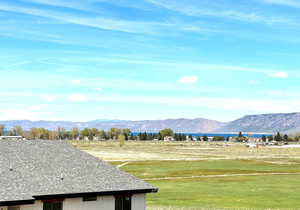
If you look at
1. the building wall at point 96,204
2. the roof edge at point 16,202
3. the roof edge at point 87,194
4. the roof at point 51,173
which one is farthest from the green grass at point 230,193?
the roof edge at point 16,202

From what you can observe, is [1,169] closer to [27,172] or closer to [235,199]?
[27,172]

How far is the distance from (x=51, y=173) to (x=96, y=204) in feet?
8.76

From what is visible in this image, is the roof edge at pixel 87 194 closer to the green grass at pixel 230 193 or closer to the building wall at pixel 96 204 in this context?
the building wall at pixel 96 204

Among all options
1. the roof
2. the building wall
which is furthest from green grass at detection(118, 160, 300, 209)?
the roof

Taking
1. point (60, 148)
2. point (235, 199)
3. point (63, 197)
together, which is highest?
point (60, 148)

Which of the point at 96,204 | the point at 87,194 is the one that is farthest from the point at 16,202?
the point at 96,204

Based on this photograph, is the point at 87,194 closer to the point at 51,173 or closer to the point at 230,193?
the point at 51,173

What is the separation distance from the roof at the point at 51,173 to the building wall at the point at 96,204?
0.59 m

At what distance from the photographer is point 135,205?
25453 millimetres

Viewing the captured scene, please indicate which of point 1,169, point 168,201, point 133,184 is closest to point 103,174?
point 133,184

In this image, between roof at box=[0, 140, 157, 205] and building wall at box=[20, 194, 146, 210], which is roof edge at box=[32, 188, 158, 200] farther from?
building wall at box=[20, 194, 146, 210]

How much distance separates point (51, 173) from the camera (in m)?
24.0

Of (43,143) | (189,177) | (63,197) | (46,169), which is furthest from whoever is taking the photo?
(189,177)

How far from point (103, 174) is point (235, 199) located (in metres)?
27.4
